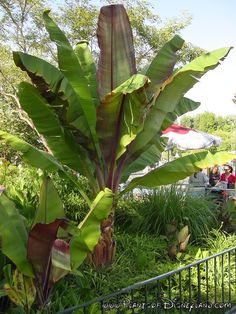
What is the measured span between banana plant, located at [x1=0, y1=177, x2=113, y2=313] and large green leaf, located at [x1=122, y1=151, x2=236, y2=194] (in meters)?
1.75

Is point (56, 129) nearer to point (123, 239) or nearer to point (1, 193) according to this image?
point (1, 193)

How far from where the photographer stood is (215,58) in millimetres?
5176

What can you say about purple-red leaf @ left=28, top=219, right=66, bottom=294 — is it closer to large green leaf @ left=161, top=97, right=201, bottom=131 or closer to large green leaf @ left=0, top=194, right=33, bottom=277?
large green leaf @ left=0, top=194, right=33, bottom=277

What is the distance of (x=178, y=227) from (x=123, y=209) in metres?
1.13

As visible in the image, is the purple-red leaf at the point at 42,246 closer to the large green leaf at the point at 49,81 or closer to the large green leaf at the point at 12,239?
the large green leaf at the point at 12,239

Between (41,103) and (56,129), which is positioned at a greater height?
(41,103)

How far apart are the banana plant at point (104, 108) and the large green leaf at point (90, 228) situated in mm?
1352

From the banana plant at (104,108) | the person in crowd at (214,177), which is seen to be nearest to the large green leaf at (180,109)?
the banana plant at (104,108)

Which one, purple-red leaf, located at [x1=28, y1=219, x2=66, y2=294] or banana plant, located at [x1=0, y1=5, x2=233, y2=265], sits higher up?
banana plant, located at [x1=0, y1=5, x2=233, y2=265]

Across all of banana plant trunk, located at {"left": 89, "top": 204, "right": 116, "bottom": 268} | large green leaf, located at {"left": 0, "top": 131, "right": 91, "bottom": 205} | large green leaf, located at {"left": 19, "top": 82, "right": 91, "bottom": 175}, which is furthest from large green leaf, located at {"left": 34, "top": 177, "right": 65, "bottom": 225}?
large green leaf, located at {"left": 19, "top": 82, "right": 91, "bottom": 175}

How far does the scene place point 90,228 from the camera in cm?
391

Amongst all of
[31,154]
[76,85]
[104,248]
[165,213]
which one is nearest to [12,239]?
[31,154]

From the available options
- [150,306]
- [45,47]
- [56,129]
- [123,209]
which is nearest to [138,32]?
[45,47]

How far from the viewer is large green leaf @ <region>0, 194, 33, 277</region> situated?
365cm
